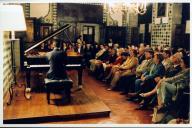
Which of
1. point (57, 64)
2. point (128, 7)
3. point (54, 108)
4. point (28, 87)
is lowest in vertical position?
point (54, 108)

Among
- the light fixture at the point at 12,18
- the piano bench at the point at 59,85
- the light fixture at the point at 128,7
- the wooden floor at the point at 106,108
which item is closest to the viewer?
the light fixture at the point at 12,18

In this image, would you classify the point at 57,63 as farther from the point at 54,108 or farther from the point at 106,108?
the point at 106,108

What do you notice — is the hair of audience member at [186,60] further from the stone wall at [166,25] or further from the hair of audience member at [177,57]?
the stone wall at [166,25]

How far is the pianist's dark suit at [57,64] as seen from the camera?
5383mm

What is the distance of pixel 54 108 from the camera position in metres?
Result: 5.50

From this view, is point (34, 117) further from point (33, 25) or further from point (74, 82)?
point (33, 25)

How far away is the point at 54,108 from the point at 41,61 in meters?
0.66

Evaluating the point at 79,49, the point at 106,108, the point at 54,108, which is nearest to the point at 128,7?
the point at 79,49

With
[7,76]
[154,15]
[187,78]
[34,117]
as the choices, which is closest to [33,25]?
[7,76]

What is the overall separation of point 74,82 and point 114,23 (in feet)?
3.16

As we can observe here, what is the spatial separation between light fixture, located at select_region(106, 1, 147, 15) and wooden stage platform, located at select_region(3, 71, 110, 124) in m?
1.13

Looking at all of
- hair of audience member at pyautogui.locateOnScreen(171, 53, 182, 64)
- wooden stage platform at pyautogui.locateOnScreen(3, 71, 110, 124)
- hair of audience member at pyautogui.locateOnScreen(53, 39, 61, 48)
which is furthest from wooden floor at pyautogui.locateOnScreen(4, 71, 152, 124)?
hair of audience member at pyautogui.locateOnScreen(171, 53, 182, 64)

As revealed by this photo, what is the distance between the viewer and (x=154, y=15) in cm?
525

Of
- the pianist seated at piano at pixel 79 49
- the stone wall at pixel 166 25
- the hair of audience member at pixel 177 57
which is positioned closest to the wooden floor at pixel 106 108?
the pianist seated at piano at pixel 79 49
